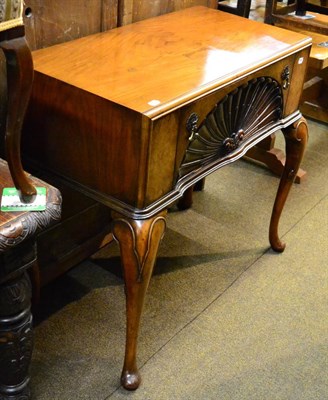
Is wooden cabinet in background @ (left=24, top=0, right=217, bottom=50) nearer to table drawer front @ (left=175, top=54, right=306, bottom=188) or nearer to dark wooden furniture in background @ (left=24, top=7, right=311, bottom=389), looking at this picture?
dark wooden furniture in background @ (left=24, top=7, right=311, bottom=389)

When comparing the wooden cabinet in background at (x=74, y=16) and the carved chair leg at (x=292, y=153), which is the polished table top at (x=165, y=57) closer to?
the wooden cabinet in background at (x=74, y=16)

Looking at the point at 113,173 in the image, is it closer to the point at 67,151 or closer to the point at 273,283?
the point at 67,151

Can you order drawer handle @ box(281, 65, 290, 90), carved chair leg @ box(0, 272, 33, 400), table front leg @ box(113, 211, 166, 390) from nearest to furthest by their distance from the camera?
carved chair leg @ box(0, 272, 33, 400), table front leg @ box(113, 211, 166, 390), drawer handle @ box(281, 65, 290, 90)

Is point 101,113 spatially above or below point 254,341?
above

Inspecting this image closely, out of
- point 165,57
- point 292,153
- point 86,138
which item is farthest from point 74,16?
point 292,153

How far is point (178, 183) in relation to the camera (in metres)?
1.21

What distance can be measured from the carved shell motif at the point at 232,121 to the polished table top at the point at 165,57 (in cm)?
7

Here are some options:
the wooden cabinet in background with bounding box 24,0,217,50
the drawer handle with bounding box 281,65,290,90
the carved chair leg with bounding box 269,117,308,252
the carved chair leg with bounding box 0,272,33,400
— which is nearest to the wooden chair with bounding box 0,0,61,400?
the carved chair leg with bounding box 0,272,33,400

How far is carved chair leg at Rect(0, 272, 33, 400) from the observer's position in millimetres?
1025

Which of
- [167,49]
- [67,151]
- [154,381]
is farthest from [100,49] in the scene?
[154,381]

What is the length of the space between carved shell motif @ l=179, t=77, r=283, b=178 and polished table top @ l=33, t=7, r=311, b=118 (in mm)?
66

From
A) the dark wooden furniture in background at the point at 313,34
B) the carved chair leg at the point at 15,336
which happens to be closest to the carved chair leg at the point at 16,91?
the carved chair leg at the point at 15,336

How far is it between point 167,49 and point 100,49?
16 centimetres

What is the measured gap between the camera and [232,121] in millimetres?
1321
